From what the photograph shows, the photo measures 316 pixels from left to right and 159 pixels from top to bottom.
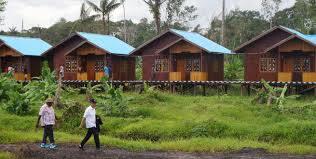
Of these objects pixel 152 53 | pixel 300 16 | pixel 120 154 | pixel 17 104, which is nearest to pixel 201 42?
pixel 152 53

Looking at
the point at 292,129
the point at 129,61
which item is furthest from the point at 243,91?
the point at 292,129

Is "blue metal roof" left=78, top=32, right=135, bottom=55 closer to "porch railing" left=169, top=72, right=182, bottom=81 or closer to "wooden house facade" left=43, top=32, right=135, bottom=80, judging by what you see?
"wooden house facade" left=43, top=32, right=135, bottom=80

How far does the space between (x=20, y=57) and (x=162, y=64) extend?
1128cm

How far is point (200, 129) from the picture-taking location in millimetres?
16766

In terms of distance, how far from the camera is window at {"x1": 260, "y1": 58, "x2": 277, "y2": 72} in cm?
3005

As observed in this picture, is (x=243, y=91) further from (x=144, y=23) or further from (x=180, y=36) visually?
(x=144, y=23)

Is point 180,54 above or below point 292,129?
above

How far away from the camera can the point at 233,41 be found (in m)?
58.0

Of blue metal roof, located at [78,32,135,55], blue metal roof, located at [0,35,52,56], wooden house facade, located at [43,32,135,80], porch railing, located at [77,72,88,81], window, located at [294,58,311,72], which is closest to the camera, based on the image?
window, located at [294,58,311,72]

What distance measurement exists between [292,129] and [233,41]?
42.7 meters

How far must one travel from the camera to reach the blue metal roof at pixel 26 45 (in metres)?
36.8

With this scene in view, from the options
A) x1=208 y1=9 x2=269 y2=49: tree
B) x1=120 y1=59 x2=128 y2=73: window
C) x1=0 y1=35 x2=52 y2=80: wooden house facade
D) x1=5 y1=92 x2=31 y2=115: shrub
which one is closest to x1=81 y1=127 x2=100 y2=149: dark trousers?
x1=5 y1=92 x2=31 y2=115: shrub

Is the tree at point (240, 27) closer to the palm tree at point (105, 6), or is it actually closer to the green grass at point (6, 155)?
the palm tree at point (105, 6)

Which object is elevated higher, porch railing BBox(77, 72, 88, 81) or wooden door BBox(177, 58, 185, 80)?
wooden door BBox(177, 58, 185, 80)
